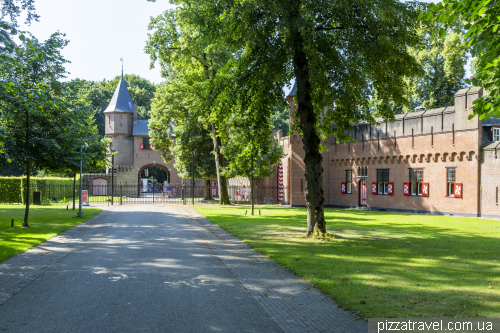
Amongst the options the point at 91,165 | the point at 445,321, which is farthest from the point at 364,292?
the point at 91,165

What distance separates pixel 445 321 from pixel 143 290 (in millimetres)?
4437

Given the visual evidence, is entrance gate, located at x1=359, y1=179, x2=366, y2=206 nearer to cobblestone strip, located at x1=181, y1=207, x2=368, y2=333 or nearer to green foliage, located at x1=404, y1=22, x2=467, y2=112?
green foliage, located at x1=404, y1=22, x2=467, y2=112

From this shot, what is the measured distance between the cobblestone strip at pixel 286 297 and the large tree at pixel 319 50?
4.55 m

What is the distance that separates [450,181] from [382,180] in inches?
221

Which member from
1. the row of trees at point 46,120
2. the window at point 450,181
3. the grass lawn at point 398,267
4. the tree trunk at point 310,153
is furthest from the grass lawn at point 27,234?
the window at point 450,181

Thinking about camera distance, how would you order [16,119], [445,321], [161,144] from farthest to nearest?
[161,144]
[16,119]
[445,321]

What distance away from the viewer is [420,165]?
26.9 metres

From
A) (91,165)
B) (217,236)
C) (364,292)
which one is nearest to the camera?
(364,292)

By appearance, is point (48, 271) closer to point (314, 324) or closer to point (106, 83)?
point (314, 324)

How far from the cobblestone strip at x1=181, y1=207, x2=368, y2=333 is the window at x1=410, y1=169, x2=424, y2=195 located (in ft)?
66.3

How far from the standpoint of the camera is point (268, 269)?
8.23 meters

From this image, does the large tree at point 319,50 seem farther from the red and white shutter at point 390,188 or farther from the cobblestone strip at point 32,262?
the red and white shutter at point 390,188

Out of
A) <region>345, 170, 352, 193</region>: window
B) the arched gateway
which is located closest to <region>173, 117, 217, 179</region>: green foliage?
<region>345, 170, 352, 193</region>: window

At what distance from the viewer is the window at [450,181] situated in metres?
24.8
